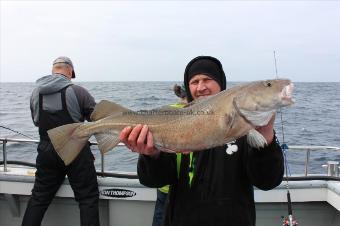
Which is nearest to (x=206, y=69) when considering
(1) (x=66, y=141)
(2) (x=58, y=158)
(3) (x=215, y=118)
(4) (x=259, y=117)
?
(3) (x=215, y=118)

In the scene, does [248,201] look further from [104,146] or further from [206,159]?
[104,146]

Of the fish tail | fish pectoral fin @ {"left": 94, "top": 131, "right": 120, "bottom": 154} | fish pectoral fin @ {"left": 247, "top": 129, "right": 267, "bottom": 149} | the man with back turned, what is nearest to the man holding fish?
fish pectoral fin @ {"left": 247, "top": 129, "right": 267, "bottom": 149}

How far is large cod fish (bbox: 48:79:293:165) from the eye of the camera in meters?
2.34

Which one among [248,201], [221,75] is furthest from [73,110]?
[248,201]

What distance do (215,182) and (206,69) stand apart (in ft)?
3.17

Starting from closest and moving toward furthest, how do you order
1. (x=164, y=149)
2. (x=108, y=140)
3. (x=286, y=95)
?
(x=286, y=95)
(x=164, y=149)
(x=108, y=140)

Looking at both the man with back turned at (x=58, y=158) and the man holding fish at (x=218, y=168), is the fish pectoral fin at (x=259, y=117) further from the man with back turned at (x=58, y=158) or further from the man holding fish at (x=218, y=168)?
the man with back turned at (x=58, y=158)

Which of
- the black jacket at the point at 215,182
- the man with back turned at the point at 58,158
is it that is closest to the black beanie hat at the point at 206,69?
the black jacket at the point at 215,182

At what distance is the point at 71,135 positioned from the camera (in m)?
2.89

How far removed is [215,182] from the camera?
8.52ft

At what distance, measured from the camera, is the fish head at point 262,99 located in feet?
7.60

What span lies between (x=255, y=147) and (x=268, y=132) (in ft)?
0.43

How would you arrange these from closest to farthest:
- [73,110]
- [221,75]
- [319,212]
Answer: [221,75]
[73,110]
[319,212]

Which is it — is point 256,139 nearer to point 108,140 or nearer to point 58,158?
point 108,140
